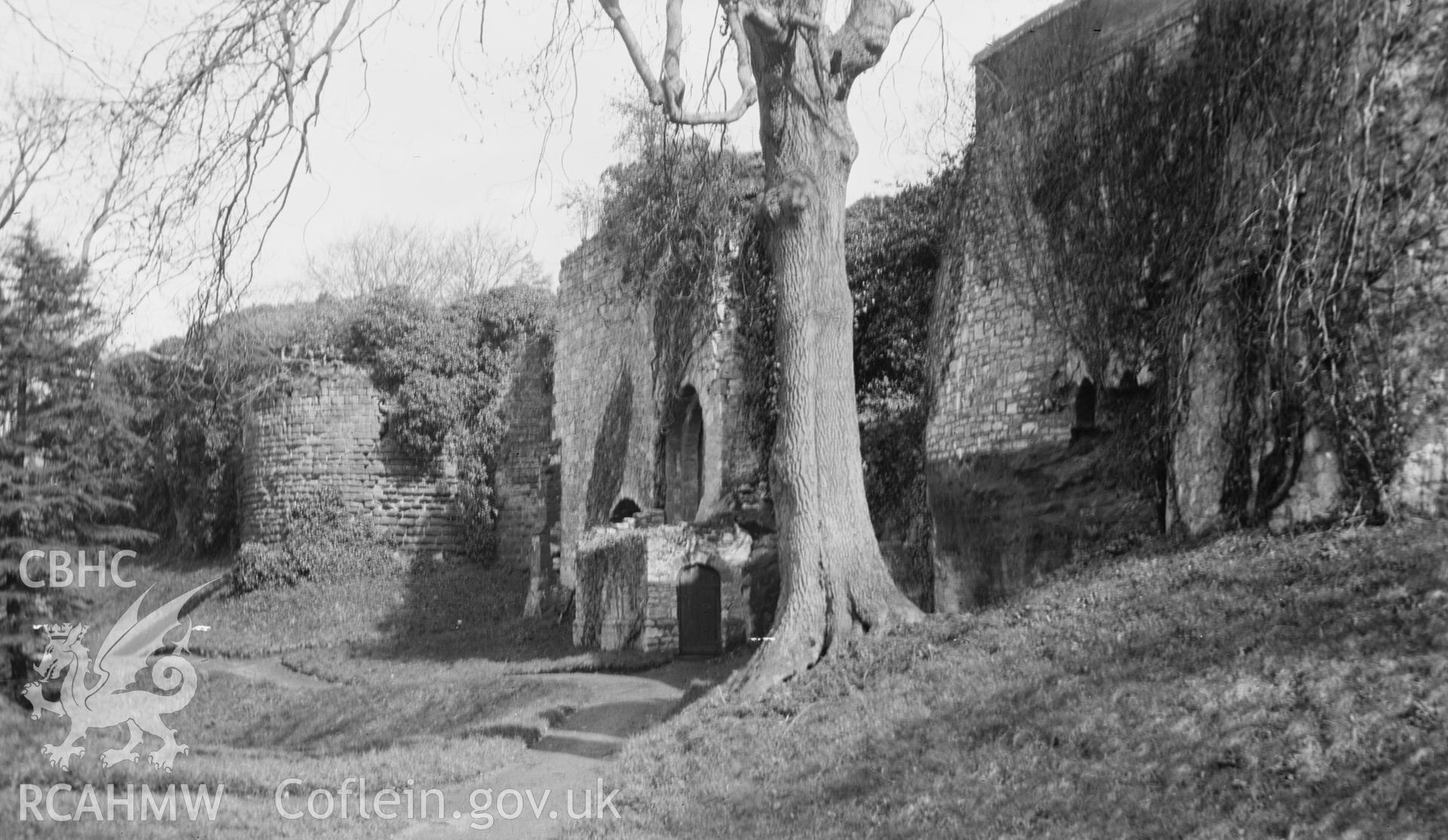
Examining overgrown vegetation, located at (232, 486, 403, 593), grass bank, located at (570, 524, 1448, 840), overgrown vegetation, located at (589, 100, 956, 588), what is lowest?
grass bank, located at (570, 524, 1448, 840)

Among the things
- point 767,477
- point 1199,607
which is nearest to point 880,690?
point 1199,607

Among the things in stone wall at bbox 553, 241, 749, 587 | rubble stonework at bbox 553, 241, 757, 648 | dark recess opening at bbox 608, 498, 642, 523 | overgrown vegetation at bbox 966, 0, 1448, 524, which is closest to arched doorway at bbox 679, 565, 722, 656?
rubble stonework at bbox 553, 241, 757, 648

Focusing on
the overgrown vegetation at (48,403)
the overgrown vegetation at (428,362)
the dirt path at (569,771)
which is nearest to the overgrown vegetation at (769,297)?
the dirt path at (569,771)

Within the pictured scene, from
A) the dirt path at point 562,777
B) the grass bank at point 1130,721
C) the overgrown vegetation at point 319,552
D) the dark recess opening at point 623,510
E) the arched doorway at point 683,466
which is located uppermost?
the arched doorway at point 683,466

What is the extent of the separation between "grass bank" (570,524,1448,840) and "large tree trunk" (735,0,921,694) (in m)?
0.62

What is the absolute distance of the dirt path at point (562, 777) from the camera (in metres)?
7.88

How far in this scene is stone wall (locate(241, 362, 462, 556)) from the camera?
84.1ft

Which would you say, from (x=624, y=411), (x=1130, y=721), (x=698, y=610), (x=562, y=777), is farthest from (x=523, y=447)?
(x=1130, y=721)

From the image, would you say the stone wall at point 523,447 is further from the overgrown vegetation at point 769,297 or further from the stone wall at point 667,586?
the stone wall at point 667,586

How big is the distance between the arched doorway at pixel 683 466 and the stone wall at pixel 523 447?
23.0ft

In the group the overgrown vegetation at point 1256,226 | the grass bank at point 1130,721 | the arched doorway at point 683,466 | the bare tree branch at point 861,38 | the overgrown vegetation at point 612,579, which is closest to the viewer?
the grass bank at point 1130,721

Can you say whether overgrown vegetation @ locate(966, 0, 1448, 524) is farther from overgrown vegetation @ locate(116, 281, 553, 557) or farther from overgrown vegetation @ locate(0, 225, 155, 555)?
overgrown vegetation @ locate(116, 281, 553, 557)

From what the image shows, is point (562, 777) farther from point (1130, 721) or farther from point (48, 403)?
point (48, 403)

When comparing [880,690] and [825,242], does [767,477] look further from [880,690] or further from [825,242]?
[880,690]
